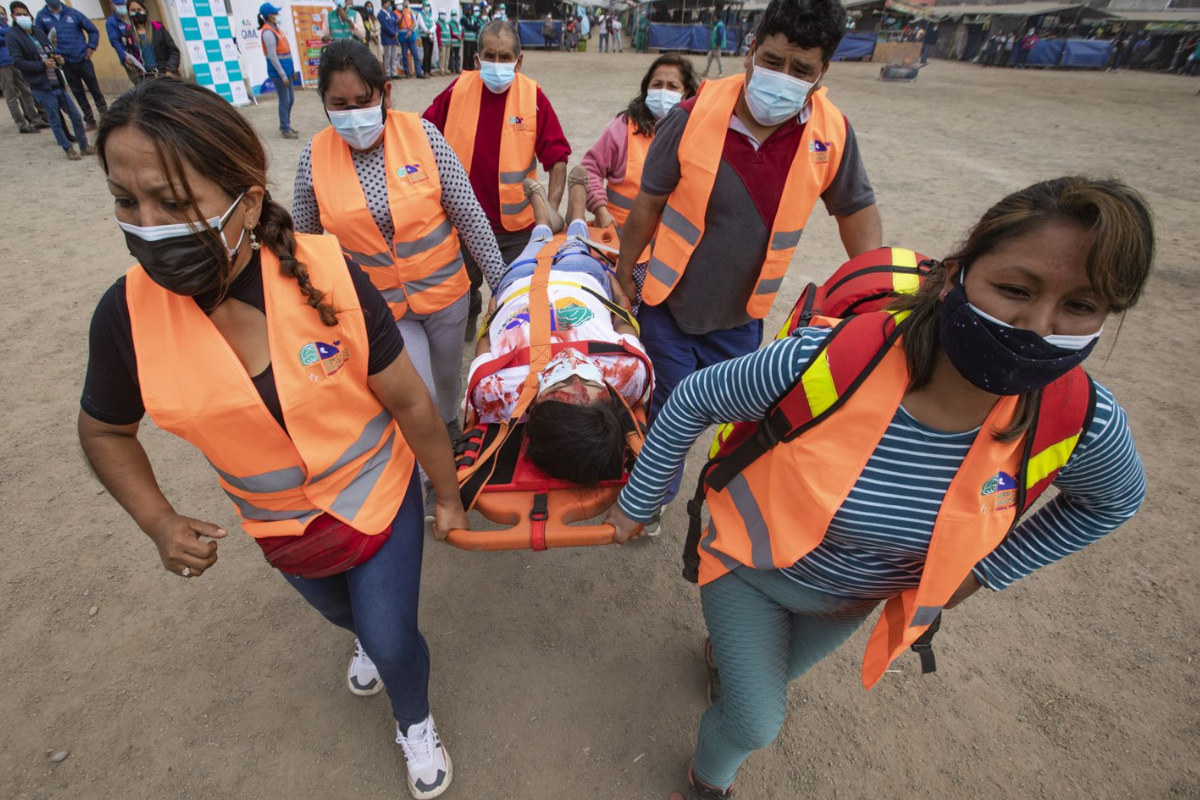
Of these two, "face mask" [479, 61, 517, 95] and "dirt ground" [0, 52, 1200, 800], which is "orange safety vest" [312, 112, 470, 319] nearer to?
"face mask" [479, 61, 517, 95]

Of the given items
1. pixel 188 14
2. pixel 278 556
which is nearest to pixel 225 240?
pixel 278 556

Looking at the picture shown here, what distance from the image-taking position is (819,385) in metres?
1.34

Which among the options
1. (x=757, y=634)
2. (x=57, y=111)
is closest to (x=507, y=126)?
(x=757, y=634)

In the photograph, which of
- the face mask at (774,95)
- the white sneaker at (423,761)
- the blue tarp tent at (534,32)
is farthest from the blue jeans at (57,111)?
the blue tarp tent at (534,32)

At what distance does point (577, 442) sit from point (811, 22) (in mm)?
1646

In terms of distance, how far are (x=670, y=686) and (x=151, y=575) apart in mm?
2341

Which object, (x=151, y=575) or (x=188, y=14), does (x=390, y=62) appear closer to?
(x=188, y=14)

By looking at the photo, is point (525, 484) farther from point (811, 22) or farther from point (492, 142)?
point (492, 142)

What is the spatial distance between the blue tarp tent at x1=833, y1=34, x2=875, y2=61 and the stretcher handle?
3034 cm

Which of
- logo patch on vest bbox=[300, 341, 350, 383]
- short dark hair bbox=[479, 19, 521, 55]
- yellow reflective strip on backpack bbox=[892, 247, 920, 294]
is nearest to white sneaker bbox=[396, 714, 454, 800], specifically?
logo patch on vest bbox=[300, 341, 350, 383]

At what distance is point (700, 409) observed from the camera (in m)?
1.54

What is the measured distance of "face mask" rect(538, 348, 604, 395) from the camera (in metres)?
2.29

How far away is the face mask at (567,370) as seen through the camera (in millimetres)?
2293

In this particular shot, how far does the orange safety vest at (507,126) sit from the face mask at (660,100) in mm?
684
